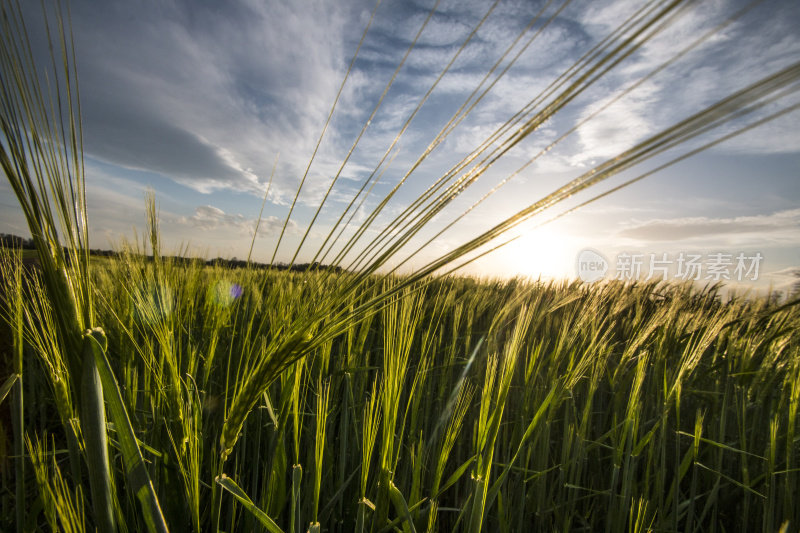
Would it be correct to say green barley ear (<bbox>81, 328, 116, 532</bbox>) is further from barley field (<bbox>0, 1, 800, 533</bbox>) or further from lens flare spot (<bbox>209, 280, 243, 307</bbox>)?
lens flare spot (<bbox>209, 280, 243, 307</bbox>)

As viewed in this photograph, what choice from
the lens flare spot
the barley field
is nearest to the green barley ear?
the barley field

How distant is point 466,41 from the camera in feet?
1.46

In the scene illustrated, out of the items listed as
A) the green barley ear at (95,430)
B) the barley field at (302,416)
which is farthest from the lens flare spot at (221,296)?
the green barley ear at (95,430)

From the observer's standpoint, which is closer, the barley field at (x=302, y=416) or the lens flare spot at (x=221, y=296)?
the barley field at (x=302, y=416)

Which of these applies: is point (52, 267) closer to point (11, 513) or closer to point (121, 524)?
point (121, 524)

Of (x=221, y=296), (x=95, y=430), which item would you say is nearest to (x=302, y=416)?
(x=95, y=430)

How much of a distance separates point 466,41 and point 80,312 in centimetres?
63

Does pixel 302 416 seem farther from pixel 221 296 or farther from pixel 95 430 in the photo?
pixel 221 296

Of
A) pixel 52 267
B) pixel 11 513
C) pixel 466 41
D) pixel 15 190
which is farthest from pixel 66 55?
pixel 11 513

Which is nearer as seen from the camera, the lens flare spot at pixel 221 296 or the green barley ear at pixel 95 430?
the green barley ear at pixel 95 430

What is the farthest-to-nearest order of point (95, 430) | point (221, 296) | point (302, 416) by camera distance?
1. point (221, 296)
2. point (302, 416)
3. point (95, 430)

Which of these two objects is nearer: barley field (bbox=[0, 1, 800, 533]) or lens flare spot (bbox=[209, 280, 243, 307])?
barley field (bbox=[0, 1, 800, 533])

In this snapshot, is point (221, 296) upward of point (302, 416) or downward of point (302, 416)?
upward

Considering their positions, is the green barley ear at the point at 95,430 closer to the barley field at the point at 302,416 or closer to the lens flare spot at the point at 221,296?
the barley field at the point at 302,416
